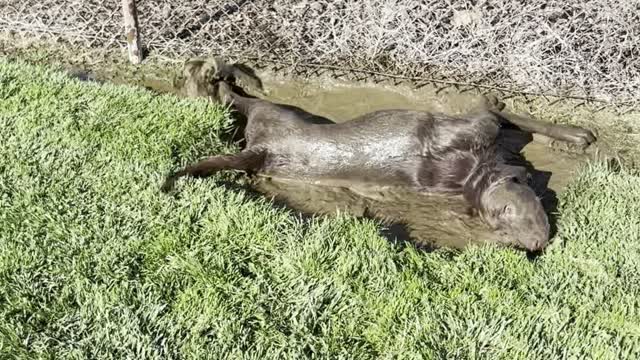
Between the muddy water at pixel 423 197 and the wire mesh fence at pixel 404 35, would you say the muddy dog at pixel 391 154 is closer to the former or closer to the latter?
the muddy water at pixel 423 197

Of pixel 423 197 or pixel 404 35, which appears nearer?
pixel 423 197

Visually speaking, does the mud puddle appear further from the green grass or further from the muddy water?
the green grass

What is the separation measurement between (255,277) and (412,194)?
161 cm

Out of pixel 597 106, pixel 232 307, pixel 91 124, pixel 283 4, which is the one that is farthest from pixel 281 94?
pixel 232 307

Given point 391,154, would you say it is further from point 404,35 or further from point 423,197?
point 404,35

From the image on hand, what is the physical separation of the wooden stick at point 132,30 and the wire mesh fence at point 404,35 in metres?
0.21

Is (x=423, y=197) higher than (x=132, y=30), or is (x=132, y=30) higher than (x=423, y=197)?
(x=132, y=30)

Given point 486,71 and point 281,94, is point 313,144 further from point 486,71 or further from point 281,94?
point 486,71

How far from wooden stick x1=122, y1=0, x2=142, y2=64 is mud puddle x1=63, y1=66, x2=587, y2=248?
662 millimetres

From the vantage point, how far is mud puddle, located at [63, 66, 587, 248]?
438 centimetres

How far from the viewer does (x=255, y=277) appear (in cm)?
355

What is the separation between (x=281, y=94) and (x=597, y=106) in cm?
259

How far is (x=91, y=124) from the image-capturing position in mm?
4844

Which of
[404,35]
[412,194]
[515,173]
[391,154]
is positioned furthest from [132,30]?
[515,173]
